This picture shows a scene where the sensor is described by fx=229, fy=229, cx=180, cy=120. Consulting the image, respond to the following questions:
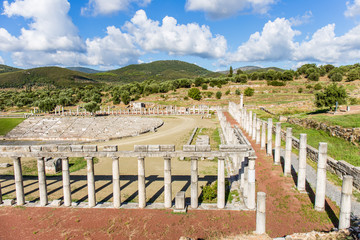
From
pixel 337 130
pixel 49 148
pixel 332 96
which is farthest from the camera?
pixel 332 96

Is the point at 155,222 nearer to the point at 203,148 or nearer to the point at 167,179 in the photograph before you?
the point at 167,179

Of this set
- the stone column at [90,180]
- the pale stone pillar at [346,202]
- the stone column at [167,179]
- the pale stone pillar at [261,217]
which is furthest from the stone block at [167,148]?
the pale stone pillar at [346,202]

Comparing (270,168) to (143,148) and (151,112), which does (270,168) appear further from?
(151,112)

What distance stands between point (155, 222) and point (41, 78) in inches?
6104

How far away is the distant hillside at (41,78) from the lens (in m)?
128

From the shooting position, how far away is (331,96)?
3472 cm

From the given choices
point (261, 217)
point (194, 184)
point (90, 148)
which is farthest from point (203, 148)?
point (90, 148)

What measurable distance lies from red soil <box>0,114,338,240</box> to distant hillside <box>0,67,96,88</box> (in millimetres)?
132201

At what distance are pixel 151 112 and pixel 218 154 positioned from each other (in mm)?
53993

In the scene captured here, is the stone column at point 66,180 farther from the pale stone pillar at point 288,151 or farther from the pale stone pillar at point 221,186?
the pale stone pillar at point 288,151

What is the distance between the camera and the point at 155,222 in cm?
1052

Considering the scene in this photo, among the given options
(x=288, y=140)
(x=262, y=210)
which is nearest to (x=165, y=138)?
(x=288, y=140)

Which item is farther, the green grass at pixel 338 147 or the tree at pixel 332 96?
the tree at pixel 332 96

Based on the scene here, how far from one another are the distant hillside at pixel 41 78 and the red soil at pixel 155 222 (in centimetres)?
13220
